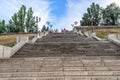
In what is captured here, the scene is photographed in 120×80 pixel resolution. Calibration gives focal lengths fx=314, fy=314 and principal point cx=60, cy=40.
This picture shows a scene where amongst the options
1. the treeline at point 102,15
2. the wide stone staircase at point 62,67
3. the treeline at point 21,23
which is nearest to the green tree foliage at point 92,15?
the treeline at point 102,15

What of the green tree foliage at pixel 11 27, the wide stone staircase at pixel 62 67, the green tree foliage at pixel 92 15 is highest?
the green tree foliage at pixel 92 15

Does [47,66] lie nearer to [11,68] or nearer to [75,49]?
[11,68]

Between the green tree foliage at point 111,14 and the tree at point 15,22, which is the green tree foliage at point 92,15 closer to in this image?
the green tree foliage at point 111,14

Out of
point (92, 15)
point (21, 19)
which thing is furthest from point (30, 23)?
point (92, 15)

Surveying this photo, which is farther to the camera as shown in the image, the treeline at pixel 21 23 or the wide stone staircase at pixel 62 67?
the treeline at pixel 21 23

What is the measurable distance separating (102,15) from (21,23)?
65.5ft

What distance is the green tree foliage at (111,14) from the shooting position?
74.5 meters

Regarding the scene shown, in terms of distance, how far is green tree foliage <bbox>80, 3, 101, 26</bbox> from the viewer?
250ft

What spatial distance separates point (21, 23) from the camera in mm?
70438

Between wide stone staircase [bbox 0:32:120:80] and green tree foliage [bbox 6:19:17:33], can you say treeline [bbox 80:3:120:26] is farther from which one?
wide stone staircase [bbox 0:32:120:80]

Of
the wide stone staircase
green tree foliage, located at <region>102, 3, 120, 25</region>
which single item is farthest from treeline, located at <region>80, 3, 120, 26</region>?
the wide stone staircase

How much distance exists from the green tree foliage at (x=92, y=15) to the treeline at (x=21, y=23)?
13541 millimetres

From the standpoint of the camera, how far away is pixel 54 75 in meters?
11.3

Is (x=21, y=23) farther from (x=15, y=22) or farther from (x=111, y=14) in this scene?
(x=111, y=14)
